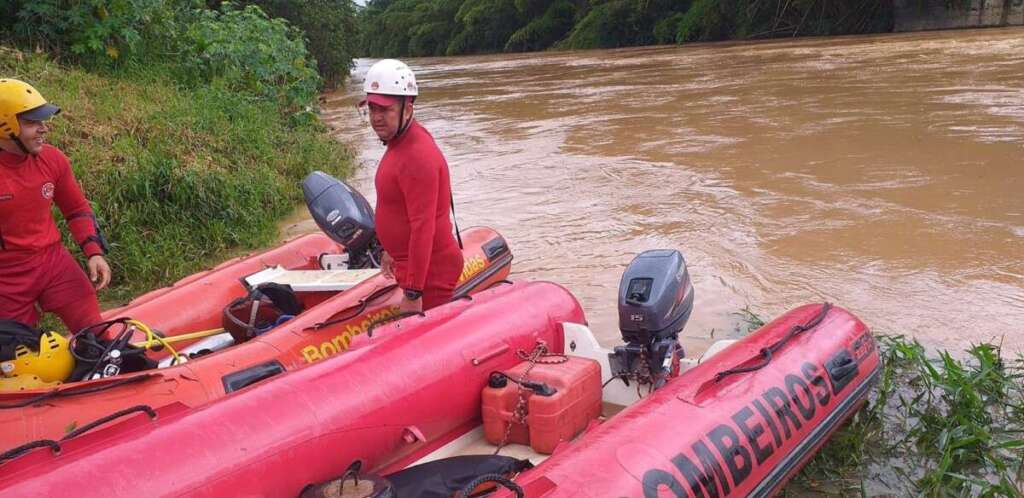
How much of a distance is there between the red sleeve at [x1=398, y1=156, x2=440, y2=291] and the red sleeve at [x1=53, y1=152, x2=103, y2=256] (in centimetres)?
141

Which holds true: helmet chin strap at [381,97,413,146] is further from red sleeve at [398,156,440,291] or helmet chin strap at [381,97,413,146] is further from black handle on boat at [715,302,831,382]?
black handle on boat at [715,302,831,382]

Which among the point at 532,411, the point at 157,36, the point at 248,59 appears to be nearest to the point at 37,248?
the point at 532,411

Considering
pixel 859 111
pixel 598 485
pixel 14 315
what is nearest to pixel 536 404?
pixel 598 485

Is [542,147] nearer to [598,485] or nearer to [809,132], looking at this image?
[809,132]

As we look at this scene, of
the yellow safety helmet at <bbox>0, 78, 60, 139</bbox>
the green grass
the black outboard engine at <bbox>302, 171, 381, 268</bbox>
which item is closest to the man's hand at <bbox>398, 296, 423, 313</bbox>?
the black outboard engine at <bbox>302, 171, 381, 268</bbox>

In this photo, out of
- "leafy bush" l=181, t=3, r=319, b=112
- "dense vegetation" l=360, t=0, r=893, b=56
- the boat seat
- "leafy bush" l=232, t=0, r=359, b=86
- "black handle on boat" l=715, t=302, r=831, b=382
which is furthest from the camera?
"dense vegetation" l=360, t=0, r=893, b=56

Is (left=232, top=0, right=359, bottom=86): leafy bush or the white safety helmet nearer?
A: the white safety helmet

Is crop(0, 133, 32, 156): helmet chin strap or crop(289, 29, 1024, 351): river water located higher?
crop(0, 133, 32, 156): helmet chin strap

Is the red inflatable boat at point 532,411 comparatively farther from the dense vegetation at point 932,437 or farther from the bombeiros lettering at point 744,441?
the dense vegetation at point 932,437

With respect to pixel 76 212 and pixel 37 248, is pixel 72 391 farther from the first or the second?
pixel 76 212

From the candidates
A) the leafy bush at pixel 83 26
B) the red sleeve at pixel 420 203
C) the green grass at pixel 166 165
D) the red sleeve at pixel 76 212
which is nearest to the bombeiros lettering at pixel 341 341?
the red sleeve at pixel 420 203

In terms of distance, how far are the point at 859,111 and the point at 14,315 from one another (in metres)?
9.76

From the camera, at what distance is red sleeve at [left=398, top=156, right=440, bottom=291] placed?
3057 millimetres

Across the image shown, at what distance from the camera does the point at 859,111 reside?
10.4 m
